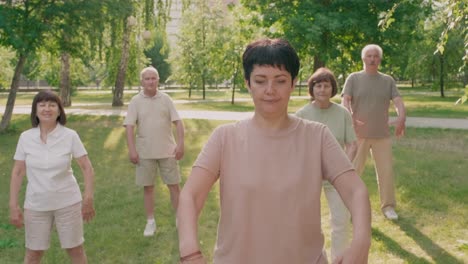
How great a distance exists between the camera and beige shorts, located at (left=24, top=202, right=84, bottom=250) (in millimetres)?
4547

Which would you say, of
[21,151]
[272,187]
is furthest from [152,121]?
[272,187]

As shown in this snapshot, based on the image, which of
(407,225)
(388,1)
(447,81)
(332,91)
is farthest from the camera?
(447,81)

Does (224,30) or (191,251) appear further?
(224,30)

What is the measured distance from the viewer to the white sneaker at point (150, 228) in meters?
6.80

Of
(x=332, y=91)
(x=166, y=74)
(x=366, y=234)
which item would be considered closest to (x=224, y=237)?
(x=366, y=234)

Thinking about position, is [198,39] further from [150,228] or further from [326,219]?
[150,228]

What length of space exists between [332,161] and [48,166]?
119 inches

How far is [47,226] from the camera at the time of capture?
459 centimetres

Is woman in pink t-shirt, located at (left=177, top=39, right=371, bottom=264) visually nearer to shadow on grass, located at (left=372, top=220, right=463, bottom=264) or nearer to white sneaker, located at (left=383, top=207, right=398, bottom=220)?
shadow on grass, located at (left=372, top=220, right=463, bottom=264)

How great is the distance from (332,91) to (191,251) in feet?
12.4

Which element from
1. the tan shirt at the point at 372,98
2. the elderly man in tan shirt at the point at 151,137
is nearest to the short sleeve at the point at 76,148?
the elderly man in tan shirt at the point at 151,137

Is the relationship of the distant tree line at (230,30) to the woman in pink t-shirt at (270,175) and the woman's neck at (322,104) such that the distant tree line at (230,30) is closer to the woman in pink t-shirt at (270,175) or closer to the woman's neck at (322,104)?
the woman's neck at (322,104)

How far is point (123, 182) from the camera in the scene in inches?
397

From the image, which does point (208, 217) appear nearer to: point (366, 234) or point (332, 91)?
Answer: point (332, 91)
